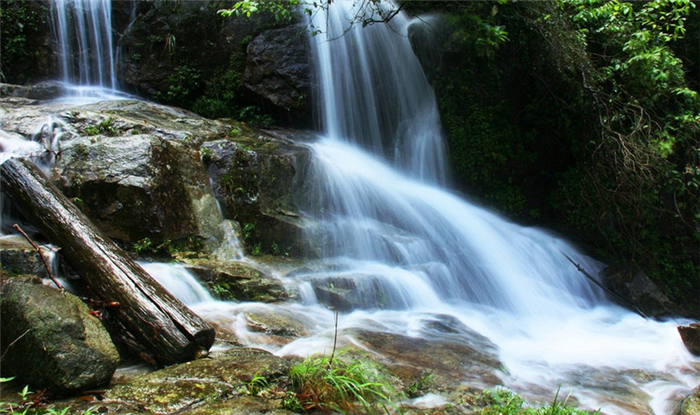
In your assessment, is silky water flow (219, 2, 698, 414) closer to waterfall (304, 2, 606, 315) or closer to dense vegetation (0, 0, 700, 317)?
waterfall (304, 2, 606, 315)

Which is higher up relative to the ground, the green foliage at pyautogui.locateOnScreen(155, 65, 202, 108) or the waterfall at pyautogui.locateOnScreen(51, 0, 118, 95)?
the waterfall at pyautogui.locateOnScreen(51, 0, 118, 95)

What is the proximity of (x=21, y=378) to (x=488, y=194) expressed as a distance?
833cm

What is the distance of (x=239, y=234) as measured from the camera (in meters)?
6.26

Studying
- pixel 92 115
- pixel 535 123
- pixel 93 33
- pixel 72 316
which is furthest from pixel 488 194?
pixel 93 33

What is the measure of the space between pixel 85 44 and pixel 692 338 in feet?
38.0

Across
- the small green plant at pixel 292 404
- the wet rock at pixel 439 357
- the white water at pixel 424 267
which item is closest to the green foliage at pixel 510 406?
the wet rock at pixel 439 357

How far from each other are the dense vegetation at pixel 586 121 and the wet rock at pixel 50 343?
648cm

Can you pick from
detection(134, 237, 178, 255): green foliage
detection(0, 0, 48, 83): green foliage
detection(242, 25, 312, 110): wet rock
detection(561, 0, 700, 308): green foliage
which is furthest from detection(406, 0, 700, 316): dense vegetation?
detection(0, 0, 48, 83): green foliage

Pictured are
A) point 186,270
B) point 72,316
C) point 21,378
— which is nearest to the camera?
point 21,378

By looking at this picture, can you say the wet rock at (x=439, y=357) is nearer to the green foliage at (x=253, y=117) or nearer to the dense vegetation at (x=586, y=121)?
the dense vegetation at (x=586, y=121)

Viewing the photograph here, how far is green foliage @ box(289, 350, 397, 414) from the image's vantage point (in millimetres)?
3000

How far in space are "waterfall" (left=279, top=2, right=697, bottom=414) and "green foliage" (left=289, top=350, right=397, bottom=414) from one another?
3.22 ft

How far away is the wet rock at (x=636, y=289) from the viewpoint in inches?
287

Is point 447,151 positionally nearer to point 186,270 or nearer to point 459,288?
point 459,288
